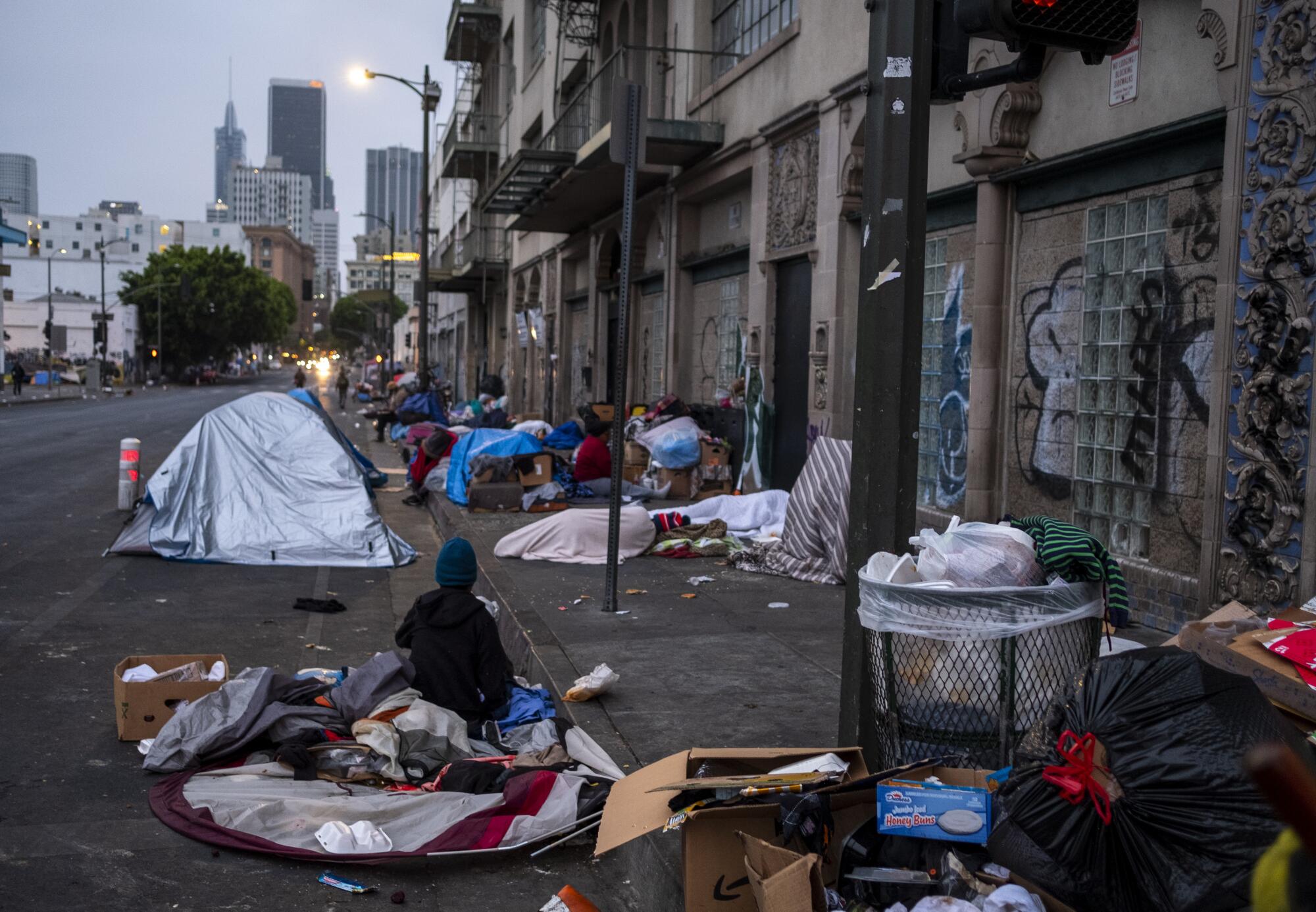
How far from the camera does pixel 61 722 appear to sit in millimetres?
5816

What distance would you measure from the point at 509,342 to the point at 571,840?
31.1 metres

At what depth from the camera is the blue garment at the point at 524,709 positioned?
5.73m

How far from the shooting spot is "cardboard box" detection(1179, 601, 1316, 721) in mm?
3580

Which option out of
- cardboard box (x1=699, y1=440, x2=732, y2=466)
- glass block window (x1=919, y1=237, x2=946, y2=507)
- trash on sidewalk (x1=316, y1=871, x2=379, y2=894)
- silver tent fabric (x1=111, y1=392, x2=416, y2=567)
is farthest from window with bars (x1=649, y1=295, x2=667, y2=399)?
trash on sidewalk (x1=316, y1=871, x2=379, y2=894)

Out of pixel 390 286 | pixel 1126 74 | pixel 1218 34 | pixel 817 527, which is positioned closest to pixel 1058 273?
pixel 1126 74

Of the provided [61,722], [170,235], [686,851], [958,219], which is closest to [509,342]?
[958,219]

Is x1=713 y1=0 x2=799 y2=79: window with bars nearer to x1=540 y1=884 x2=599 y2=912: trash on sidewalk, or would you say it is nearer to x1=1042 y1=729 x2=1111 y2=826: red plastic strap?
x1=540 y1=884 x2=599 y2=912: trash on sidewalk

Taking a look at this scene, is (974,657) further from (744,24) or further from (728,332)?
(744,24)

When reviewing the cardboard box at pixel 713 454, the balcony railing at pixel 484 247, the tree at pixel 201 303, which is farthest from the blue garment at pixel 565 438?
the tree at pixel 201 303

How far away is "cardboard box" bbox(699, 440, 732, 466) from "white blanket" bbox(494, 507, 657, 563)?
4547 millimetres

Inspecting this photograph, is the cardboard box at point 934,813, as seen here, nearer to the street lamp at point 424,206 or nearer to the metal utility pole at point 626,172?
the metal utility pole at point 626,172

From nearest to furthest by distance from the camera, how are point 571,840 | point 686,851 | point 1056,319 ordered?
point 686,851 < point 571,840 < point 1056,319

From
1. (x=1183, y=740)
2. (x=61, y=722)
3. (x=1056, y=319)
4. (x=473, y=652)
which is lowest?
(x=61, y=722)

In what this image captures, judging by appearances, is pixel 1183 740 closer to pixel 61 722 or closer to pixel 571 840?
pixel 571 840
